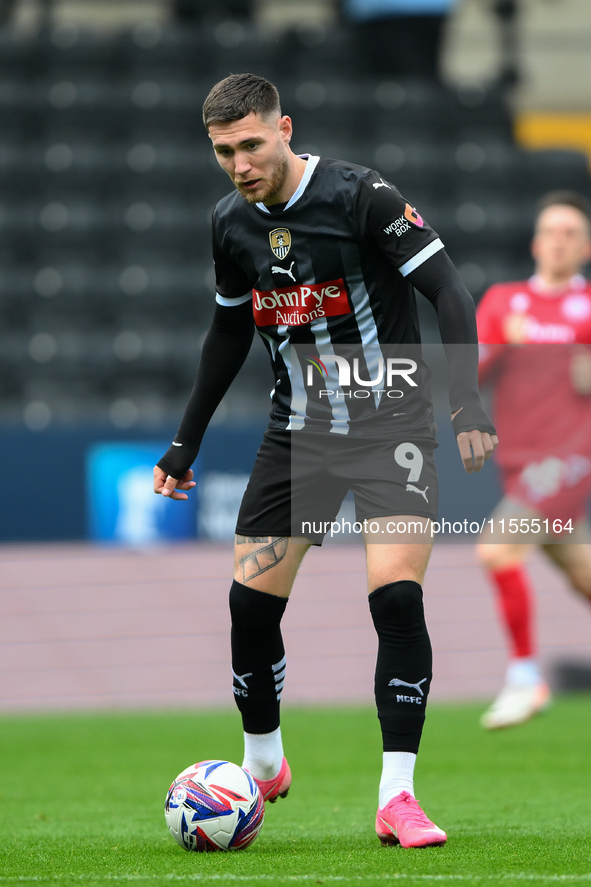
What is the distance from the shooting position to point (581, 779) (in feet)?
15.3

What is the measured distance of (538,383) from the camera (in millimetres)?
6246

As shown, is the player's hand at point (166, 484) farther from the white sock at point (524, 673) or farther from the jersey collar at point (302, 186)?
the white sock at point (524, 673)

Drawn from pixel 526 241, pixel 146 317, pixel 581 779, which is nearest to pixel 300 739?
pixel 581 779

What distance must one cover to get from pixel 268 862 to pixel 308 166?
1.75 metres

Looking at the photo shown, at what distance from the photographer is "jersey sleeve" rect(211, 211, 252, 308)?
3473 millimetres

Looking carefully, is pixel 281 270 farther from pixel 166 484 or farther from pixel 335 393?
pixel 166 484

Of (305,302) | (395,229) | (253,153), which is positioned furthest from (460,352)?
(253,153)

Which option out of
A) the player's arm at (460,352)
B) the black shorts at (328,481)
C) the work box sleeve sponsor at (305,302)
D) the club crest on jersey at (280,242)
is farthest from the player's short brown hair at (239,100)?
the black shorts at (328,481)

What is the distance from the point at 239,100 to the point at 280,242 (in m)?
0.37

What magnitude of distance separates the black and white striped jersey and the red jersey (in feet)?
8.86

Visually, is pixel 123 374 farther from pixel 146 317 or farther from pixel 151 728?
pixel 151 728

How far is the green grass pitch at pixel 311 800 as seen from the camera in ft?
9.25

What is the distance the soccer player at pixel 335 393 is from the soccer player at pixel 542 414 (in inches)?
101

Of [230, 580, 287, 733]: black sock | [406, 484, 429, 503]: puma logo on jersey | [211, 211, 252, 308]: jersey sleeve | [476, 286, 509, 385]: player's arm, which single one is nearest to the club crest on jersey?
[211, 211, 252, 308]: jersey sleeve
